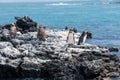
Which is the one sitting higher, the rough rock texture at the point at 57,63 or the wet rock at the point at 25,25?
the wet rock at the point at 25,25

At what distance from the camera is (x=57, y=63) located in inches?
1686

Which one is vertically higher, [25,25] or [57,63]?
[25,25]

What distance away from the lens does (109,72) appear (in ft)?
144

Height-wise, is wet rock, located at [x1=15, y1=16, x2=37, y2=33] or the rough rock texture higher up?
wet rock, located at [x1=15, y1=16, x2=37, y2=33]

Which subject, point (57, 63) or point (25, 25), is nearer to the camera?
point (57, 63)

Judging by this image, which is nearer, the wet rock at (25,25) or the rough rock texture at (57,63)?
the rough rock texture at (57,63)

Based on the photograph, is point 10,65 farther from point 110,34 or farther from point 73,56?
point 110,34

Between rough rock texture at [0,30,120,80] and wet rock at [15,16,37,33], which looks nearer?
rough rock texture at [0,30,120,80]

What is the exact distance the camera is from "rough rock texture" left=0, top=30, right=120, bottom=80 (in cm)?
4241

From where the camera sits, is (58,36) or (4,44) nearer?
(4,44)

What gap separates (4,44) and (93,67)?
35.0 ft

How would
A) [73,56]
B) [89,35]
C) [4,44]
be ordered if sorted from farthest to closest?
[89,35]
[4,44]
[73,56]

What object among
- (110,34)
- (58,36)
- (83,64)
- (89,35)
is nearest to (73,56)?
(83,64)

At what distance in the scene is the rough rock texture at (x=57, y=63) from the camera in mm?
42406
